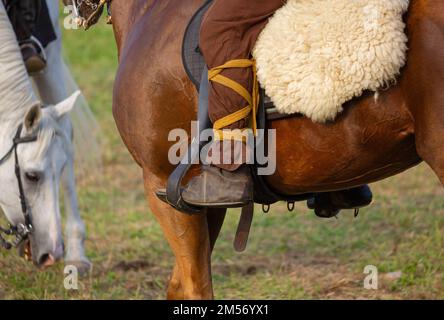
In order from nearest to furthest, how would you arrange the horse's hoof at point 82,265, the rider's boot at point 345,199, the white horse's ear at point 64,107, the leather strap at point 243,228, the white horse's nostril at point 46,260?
the leather strap at point 243,228
the rider's boot at point 345,199
the white horse's nostril at point 46,260
the white horse's ear at point 64,107
the horse's hoof at point 82,265

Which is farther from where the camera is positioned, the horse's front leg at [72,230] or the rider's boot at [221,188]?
the horse's front leg at [72,230]

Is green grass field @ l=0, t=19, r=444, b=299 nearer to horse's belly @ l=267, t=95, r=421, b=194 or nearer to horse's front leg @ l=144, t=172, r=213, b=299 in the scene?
horse's front leg @ l=144, t=172, r=213, b=299

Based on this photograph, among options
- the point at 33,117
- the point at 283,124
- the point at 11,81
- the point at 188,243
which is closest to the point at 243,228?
the point at 188,243

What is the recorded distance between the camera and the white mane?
5633mm

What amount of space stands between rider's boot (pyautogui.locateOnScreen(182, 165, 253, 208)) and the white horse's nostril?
226 cm

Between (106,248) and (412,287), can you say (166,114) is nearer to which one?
(412,287)

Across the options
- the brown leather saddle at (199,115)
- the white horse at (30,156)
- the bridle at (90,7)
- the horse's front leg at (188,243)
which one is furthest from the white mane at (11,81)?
the brown leather saddle at (199,115)

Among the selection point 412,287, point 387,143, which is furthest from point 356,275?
point 387,143

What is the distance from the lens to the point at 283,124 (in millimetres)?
3600

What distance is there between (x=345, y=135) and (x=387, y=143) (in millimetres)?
165

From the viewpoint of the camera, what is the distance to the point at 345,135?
3.45 metres

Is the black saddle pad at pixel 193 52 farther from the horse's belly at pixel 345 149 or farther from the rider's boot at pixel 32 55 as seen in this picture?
the rider's boot at pixel 32 55

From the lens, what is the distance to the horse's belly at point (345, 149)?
11.0ft

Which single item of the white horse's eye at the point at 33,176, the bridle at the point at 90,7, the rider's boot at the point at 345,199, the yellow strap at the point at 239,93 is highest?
the bridle at the point at 90,7
